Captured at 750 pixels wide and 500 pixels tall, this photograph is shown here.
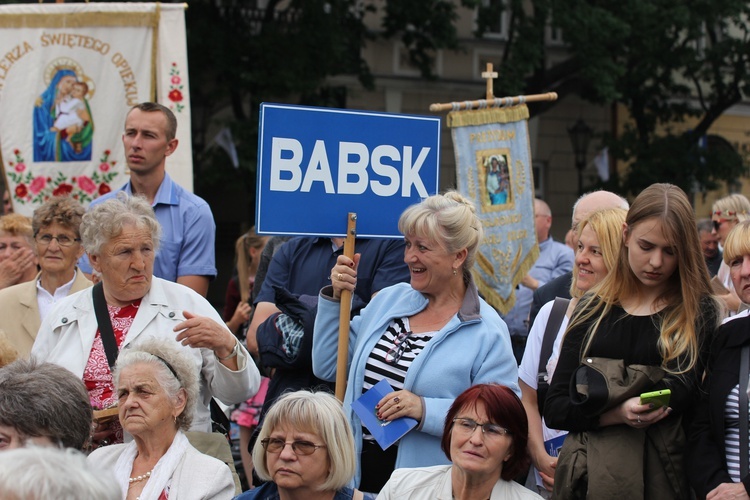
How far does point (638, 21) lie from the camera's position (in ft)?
67.5

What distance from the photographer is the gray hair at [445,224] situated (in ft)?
14.9

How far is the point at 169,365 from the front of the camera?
4516 mm

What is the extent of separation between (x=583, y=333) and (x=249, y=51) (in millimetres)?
15359

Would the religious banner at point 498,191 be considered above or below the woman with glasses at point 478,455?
above

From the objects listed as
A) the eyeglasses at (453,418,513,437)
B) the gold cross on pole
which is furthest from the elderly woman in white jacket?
the gold cross on pole

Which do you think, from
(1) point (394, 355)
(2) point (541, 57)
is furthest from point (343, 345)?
(2) point (541, 57)

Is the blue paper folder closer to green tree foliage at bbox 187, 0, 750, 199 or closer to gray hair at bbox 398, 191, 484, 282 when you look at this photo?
gray hair at bbox 398, 191, 484, 282

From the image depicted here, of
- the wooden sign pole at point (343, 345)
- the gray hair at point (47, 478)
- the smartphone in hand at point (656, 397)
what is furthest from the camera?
the wooden sign pole at point (343, 345)

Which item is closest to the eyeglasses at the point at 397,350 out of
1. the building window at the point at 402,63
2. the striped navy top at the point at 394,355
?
→ the striped navy top at the point at 394,355

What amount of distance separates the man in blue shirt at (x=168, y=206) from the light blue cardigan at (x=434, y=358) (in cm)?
145

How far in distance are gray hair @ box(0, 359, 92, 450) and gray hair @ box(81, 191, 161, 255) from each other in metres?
0.89

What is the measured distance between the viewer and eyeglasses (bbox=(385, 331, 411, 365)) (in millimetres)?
4523

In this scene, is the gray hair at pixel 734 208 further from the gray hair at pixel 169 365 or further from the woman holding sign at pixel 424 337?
the gray hair at pixel 169 365

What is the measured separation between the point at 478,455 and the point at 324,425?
0.58m
